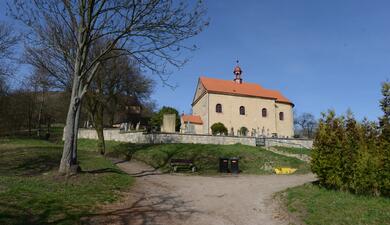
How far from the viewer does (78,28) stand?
12016 mm

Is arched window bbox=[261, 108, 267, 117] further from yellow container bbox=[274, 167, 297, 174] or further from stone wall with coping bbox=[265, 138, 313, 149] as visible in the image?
yellow container bbox=[274, 167, 297, 174]

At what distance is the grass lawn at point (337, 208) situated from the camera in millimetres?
7426

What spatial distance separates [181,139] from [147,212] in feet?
70.0

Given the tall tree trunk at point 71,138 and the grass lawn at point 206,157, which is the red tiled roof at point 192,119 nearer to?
the grass lawn at point 206,157

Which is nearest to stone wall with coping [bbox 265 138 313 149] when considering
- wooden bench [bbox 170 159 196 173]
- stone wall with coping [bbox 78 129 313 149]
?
stone wall with coping [bbox 78 129 313 149]

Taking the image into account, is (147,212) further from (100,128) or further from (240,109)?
(240,109)

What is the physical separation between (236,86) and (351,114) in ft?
126

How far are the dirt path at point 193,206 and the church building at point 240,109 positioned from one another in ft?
98.4

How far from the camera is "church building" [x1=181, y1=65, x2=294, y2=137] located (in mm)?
45250

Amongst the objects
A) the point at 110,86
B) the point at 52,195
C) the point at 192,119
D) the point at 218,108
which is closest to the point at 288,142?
the point at 218,108

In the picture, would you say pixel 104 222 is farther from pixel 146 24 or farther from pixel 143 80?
pixel 143 80

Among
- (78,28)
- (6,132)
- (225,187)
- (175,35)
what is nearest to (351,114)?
(225,187)

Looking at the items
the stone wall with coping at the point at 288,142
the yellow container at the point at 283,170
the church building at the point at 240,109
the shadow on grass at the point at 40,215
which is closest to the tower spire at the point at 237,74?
the church building at the point at 240,109

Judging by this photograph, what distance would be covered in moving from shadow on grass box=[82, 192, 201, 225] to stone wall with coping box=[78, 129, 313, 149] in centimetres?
1821
